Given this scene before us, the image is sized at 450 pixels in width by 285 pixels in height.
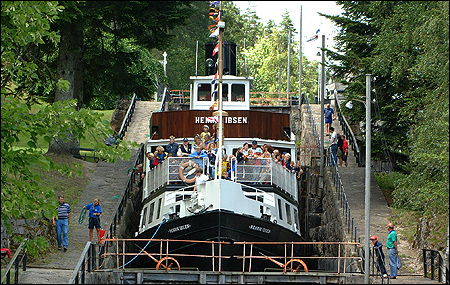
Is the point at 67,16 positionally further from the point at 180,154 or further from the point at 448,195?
the point at 448,195

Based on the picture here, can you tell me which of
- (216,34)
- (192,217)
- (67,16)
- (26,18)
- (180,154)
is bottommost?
(192,217)

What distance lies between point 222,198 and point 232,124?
700cm

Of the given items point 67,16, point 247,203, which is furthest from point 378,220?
point 67,16

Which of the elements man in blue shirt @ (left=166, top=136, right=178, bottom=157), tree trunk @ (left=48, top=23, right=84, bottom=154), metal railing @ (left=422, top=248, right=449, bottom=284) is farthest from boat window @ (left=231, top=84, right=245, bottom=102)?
metal railing @ (left=422, top=248, right=449, bottom=284)

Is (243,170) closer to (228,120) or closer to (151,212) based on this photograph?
(151,212)

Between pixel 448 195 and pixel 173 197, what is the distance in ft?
27.8

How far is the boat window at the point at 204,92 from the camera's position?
32062 millimetres

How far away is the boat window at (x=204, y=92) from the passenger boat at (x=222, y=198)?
417cm

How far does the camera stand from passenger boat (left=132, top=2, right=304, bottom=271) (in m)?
20.8

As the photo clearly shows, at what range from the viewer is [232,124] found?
1075 inches

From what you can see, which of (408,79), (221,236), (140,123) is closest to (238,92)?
(408,79)

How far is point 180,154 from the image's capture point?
79.6 ft

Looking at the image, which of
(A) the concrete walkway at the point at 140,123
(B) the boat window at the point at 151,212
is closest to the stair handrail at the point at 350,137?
(A) the concrete walkway at the point at 140,123

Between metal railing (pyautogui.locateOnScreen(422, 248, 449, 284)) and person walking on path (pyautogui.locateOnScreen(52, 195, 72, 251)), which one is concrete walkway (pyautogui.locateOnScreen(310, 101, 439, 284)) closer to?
metal railing (pyautogui.locateOnScreen(422, 248, 449, 284))
